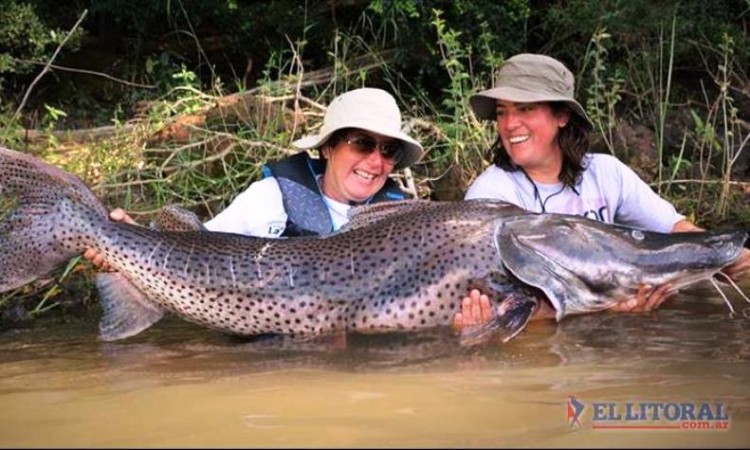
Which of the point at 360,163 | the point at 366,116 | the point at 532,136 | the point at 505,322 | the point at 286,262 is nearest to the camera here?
the point at 505,322

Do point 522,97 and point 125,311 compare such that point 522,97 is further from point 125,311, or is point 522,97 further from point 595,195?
point 125,311

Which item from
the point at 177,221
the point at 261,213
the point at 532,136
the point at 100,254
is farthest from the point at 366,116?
the point at 100,254

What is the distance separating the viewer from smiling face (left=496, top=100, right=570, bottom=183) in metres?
5.15

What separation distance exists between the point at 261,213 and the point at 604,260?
1798 mm

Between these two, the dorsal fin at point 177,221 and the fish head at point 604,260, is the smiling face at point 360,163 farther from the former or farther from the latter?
the fish head at point 604,260

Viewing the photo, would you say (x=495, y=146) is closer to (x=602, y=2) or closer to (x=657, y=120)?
(x=657, y=120)

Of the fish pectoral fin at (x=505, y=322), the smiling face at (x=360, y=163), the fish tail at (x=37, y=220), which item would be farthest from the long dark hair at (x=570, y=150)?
the fish tail at (x=37, y=220)

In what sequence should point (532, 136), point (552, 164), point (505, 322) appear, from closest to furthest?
point (505, 322) < point (532, 136) < point (552, 164)

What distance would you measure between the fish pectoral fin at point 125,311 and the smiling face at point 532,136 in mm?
2013

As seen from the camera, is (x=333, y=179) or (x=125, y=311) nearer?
(x=125, y=311)

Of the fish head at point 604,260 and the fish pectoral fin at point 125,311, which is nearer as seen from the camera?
the fish head at point 604,260

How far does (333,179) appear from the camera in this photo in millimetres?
5184

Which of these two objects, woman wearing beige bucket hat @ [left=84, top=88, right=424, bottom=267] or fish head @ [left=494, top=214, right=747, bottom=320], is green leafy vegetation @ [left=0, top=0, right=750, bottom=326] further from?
fish head @ [left=494, top=214, right=747, bottom=320]

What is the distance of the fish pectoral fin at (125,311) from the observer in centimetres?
455
